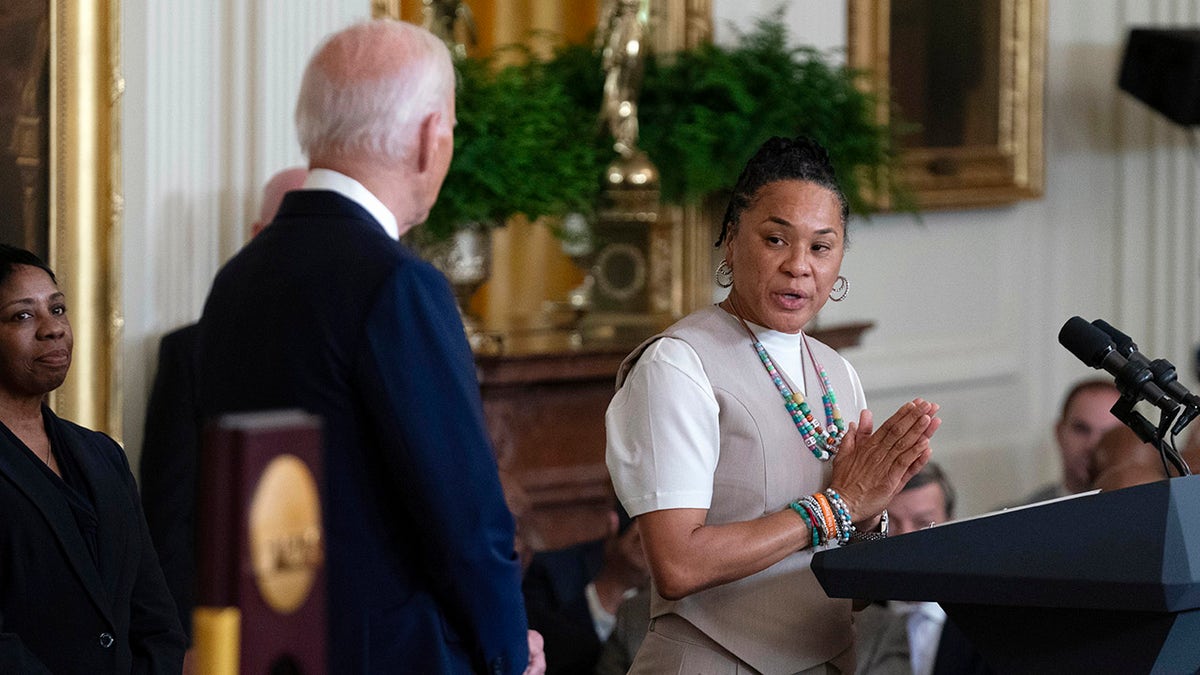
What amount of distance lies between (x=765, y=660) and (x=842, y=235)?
26.8 inches

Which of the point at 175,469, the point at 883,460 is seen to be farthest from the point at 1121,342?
the point at 175,469

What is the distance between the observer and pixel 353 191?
2.57m

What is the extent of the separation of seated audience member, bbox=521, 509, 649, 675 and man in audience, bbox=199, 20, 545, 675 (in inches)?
66.0

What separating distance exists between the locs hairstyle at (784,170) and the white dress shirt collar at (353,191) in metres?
0.54

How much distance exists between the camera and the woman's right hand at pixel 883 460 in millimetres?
2416

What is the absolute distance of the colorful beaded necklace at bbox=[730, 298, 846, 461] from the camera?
100 inches

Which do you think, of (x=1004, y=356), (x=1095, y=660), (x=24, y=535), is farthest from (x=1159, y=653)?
(x=1004, y=356)

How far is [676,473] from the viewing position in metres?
2.42

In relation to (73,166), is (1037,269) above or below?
below

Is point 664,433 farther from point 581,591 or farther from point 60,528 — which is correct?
point 581,591

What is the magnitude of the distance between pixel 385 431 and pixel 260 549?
1311mm

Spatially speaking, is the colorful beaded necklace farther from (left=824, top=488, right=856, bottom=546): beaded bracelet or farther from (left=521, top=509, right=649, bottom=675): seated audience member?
(left=521, top=509, right=649, bottom=675): seated audience member

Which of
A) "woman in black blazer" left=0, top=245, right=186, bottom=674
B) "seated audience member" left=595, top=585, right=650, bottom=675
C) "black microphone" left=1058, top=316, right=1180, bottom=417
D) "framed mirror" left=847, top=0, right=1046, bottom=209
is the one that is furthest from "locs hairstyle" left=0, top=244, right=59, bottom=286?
"framed mirror" left=847, top=0, right=1046, bottom=209

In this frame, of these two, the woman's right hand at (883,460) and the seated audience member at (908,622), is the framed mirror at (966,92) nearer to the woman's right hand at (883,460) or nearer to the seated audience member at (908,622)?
the seated audience member at (908,622)
